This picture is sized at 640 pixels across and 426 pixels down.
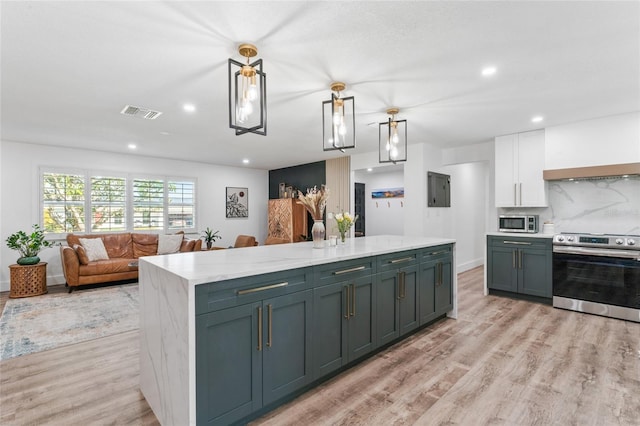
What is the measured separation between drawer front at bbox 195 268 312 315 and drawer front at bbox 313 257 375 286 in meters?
0.10

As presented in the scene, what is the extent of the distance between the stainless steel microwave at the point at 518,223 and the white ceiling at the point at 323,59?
1353mm

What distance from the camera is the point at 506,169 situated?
4.97 metres

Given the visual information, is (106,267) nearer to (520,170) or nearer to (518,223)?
(518,223)

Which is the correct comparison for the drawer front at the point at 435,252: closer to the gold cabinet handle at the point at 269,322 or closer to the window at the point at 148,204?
the gold cabinet handle at the point at 269,322

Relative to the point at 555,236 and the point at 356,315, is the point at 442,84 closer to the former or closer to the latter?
the point at 356,315

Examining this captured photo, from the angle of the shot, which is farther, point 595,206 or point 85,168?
point 85,168

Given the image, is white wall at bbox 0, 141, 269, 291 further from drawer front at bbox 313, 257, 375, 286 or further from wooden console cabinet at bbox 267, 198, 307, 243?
drawer front at bbox 313, 257, 375, 286

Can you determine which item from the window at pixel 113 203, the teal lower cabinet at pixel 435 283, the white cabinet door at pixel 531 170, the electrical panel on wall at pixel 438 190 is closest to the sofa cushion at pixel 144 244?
the window at pixel 113 203

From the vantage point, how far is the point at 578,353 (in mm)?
2887

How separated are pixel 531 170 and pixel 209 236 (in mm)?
6581

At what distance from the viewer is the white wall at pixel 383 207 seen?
9359mm

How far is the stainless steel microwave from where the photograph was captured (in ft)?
15.6

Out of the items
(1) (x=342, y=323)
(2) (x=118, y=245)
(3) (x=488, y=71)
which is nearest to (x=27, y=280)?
(2) (x=118, y=245)

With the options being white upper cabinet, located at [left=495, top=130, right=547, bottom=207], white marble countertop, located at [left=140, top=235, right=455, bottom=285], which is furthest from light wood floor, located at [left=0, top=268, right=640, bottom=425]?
white upper cabinet, located at [left=495, top=130, right=547, bottom=207]
